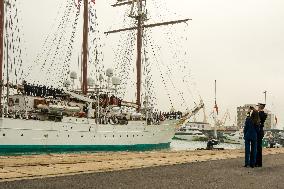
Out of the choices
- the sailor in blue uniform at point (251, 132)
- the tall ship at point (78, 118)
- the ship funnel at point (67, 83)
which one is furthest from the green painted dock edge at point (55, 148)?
the sailor in blue uniform at point (251, 132)

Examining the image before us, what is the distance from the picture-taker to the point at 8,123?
115ft

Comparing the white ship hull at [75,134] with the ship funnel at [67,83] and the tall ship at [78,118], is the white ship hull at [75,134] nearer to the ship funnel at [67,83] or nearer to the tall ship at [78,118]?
the tall ship at [78,118]

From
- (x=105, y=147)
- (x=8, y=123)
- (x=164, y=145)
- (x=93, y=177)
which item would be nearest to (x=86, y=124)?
(x=105, y=147)

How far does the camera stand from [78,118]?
43.9 metres

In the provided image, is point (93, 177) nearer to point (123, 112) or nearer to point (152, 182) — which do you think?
point (152, 182)

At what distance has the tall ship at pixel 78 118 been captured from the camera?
3641cm

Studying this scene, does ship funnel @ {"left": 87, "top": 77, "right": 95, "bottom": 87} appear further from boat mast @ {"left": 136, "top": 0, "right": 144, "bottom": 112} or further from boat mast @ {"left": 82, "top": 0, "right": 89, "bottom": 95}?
boat mast @ {"left": 136, "top": 0, "right": 144, "bottom": 112}

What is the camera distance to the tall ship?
36406 millimetres

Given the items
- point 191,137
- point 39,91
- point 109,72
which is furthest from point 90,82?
point 191,137

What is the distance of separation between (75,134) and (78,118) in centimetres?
183

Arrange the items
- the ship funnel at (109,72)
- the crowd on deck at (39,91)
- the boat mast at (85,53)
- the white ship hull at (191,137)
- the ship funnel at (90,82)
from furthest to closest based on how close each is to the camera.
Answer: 1. the white ship hull at (191,137)
2. the ship funnel at (90,82)
3. the ship funnel at (109,72)
4. the boat mast at (85,53)
5. the crowd on deck at (39,91)

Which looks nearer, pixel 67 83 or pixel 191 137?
pixel 67 83

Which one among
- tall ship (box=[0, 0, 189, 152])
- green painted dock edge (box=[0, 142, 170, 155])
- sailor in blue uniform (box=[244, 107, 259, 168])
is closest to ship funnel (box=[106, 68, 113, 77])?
tall ship (box=[0, 0, 189, 152])

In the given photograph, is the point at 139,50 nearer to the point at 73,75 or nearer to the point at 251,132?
the point at 73,75
